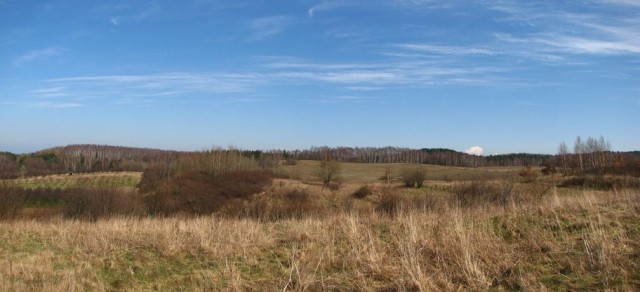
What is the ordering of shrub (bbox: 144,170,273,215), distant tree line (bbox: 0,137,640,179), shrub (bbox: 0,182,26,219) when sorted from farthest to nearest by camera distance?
distant tree line (bbox: 0,137,640,179) → shrub (bbox: 144,170,273,215) → shrub (bbox: 0,182,26,219)

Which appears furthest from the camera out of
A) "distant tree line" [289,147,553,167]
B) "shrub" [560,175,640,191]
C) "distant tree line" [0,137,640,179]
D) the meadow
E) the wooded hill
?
"distant tree line" [289,147,553,167]

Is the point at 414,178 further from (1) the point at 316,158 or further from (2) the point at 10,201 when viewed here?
(1) the point at 316,158

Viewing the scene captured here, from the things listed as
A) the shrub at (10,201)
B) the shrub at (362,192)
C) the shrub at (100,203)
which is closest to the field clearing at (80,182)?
the shrub at (100,203)

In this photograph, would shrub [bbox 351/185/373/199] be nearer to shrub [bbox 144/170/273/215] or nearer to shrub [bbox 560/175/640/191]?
shrub [bbox 144/170/273/215]

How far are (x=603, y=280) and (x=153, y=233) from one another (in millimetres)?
7945

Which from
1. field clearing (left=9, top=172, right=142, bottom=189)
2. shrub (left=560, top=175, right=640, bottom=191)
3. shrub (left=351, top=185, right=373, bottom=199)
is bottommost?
field clearing (left=9, top=172, right=142, bottom=189)

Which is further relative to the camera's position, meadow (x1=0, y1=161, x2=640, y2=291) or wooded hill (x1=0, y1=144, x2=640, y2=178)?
wooded hill (x1=0, y1=144, x2=640, y2=178)

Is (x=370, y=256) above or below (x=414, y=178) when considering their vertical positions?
above

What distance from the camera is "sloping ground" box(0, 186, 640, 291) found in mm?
5387

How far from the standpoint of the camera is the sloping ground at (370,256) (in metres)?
5.39

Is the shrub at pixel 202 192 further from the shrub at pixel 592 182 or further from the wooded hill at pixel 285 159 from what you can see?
the wooded hill at pixel 285 159

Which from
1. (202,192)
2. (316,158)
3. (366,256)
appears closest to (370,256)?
(366,256)

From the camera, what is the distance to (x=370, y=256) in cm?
630

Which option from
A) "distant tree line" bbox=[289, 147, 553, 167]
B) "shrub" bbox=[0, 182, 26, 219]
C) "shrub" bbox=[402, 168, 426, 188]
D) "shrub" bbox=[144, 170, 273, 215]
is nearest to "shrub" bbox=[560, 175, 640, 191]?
"shrub" bbox=[402, 168, 426, 188]
